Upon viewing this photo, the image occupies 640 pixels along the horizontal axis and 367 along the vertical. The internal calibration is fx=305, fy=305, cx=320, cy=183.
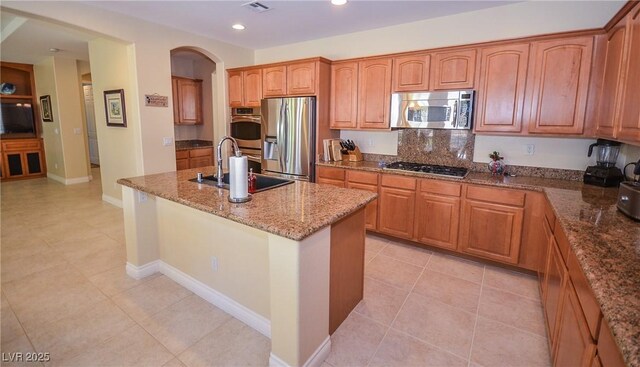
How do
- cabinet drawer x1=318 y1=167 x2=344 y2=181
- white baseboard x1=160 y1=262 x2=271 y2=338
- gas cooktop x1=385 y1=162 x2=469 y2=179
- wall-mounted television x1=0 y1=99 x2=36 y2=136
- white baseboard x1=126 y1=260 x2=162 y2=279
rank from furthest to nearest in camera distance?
wall-mounted television x1=0 y1=99 x2=36 y2=136 → cabinet drawer x1=318 y1=167 x2=344 y2=181 → gas cooktop x1=385 y1=162 x2=469 y2=179 → white baseboard x1=126 y1=260 x2=162 y2=279 → white baseboard x1=160 y1=262 x2=271 y2=338

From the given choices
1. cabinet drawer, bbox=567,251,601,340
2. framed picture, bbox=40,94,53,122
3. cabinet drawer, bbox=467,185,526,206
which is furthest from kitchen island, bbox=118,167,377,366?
framed picture, bbox=40,94,53,122

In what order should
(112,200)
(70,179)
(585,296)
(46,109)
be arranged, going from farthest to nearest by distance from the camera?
(46,109) < (70,179) < (112,200) < (585,296)

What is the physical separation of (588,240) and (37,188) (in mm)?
8515

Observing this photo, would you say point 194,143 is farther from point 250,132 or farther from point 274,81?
point 274,81

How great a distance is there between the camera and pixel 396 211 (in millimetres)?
3492

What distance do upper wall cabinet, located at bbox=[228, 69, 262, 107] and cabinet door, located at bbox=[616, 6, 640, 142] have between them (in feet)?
12.9

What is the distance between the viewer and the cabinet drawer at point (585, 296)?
1.07 meters

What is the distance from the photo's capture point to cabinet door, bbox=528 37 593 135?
2.61m

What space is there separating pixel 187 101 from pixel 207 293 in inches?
183

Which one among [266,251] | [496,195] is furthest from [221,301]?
[496,195]

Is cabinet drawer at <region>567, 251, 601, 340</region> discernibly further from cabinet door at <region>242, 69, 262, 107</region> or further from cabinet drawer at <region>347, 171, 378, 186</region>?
cabinet door at <region>242, 69, 262, 107</region>

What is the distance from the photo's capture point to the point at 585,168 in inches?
115

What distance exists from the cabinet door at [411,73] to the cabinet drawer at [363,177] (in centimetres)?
103

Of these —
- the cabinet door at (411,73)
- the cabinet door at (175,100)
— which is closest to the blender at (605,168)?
the cabinet door at (411,73)
